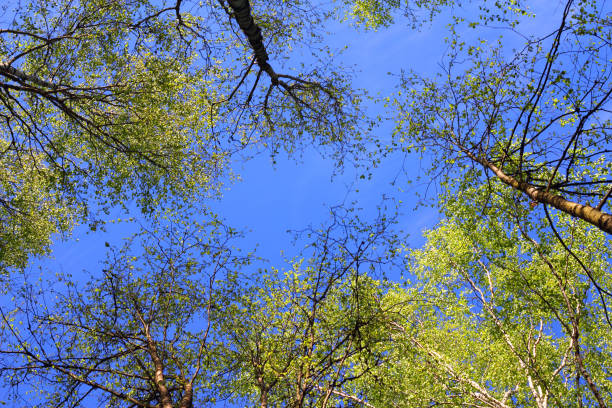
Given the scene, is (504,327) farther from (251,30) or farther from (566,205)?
(251,30)

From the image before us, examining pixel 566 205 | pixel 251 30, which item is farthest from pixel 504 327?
pixel 251 30

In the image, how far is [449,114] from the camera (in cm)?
1077

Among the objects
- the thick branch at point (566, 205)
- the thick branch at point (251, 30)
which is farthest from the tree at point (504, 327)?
the thick branch at point (251, 30)

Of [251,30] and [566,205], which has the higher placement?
[251,30]

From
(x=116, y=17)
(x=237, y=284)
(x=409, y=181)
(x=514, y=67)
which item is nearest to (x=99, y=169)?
(x=116, y=17)

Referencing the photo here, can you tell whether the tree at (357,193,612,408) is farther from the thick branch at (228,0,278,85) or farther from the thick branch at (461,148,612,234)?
the thick branch at (228,0,278,85)

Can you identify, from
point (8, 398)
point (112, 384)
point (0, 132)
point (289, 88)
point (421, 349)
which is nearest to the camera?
point (8, 398)

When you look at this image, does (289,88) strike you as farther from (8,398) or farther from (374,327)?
(8,398)

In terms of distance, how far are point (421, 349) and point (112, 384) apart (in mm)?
9964

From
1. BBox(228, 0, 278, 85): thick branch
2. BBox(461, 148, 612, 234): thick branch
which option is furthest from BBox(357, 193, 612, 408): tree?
BBox(228, 0, 278, 85): thick branch

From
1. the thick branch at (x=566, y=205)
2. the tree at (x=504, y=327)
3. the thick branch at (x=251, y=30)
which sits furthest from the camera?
the tree at (x=504, y=327)

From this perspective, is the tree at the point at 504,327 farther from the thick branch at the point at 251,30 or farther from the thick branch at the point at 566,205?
the thick branch at the point at 251,30

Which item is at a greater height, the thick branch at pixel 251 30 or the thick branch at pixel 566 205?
Answer: the thick branch at pixel 251 30

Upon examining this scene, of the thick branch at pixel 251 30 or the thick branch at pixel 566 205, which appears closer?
the thick branch at pixel 566 205
